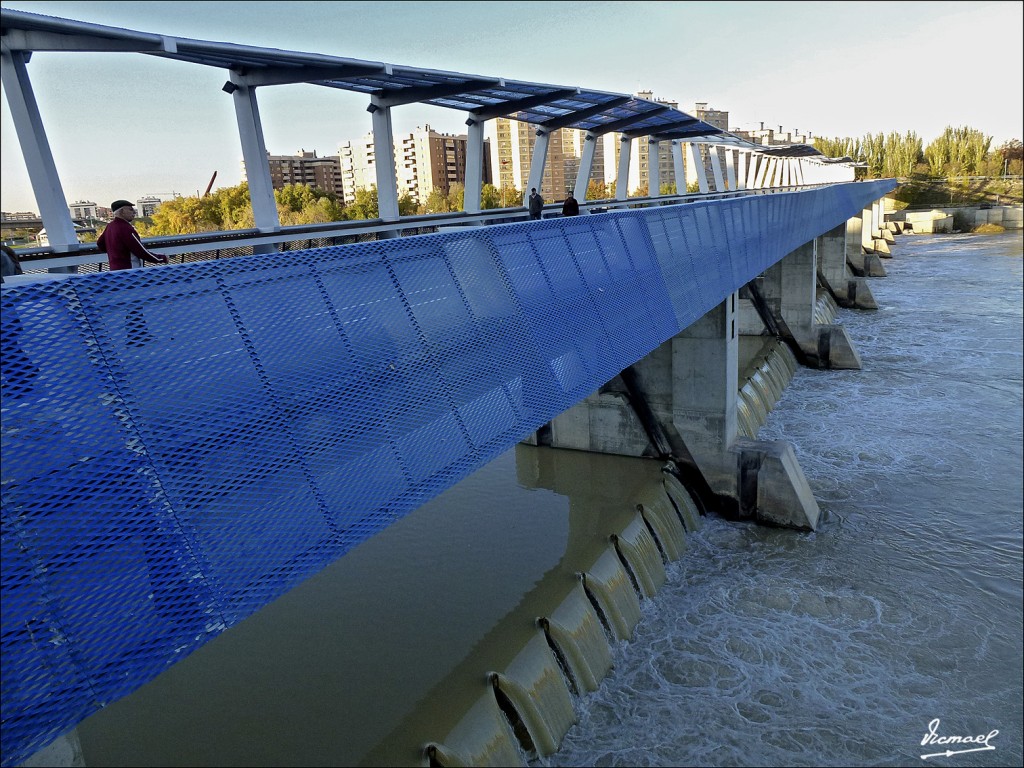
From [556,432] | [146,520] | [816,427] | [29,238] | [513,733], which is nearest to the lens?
[146,520]

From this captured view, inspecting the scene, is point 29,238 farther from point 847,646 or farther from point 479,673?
point 847,646

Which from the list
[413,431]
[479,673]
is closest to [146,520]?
[413,431]

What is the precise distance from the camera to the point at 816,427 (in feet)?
71.9

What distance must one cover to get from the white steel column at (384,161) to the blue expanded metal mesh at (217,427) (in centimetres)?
469

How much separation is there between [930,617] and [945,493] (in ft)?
18.5

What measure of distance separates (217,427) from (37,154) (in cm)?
353

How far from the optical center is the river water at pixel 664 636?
31.2 feet

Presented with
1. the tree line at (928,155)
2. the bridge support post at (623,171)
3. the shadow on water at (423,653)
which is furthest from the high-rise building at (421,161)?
the shadow on water at (423,653)

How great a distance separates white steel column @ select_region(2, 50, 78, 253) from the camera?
6.11 meters

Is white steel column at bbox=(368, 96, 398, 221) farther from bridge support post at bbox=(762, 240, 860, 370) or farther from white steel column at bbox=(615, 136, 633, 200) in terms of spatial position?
bridge support post at bbox=(762, 240, 860, 370)

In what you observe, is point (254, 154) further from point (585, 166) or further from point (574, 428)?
point (585, 166)

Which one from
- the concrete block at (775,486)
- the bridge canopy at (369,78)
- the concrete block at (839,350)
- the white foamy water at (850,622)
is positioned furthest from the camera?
the concrete block at (839,350)

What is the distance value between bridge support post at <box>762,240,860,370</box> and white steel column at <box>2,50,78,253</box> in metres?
27.2

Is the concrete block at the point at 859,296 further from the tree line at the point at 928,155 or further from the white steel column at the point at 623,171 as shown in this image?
the tree line at the point at 928,155
